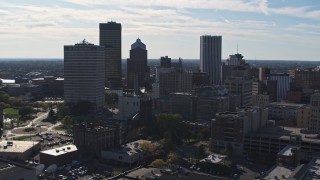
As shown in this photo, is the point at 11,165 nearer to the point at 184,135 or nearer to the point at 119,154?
the point at 119,154

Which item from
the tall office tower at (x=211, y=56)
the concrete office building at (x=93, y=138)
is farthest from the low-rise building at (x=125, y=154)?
the tall office tower at (x=211, y=56)

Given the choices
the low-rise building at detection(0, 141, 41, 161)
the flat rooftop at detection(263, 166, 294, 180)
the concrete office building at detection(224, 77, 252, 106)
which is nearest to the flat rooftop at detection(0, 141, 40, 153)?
the low-rise building at detection(0, 141, 41, 161)

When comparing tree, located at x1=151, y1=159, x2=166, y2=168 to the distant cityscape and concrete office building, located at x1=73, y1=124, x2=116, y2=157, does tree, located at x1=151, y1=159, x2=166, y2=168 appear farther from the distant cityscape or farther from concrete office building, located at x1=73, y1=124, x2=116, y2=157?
concrete office building, located at x1=73, y1=124, x2=116, y2=157

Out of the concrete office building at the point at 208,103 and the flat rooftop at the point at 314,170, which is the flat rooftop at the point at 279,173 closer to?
the flat rooftop at the point at 314,170

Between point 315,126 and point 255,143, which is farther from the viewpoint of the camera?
point 315,126

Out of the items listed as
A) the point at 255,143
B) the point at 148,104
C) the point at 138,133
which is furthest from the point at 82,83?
the point at 255,143

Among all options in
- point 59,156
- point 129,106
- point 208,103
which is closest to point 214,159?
point 59,156
